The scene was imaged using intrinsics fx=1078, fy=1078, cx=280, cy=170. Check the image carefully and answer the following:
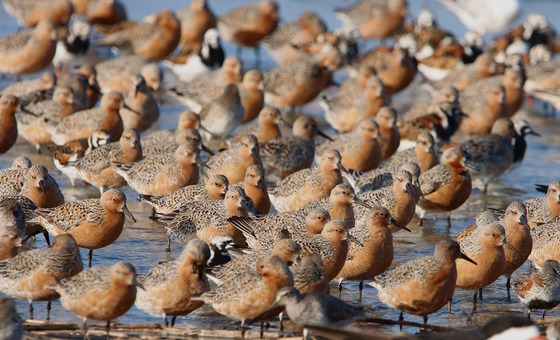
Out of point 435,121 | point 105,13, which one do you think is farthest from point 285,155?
point 105,13

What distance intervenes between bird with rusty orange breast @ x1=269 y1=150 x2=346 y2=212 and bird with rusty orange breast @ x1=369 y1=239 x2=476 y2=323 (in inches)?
131

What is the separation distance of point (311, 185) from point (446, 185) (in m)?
1.63

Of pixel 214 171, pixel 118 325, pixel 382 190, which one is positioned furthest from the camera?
pixel 214 171

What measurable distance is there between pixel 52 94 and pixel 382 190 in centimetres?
676

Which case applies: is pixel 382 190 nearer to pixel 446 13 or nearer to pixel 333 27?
pixel 333 27

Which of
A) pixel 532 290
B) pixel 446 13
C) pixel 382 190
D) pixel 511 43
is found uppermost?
pixel 532 290

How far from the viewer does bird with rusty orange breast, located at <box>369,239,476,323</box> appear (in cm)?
920

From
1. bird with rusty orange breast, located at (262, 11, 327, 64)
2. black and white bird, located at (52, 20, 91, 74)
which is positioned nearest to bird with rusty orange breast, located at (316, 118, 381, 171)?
bird with rusty orange breast, located at (262, 11, 327, 64)

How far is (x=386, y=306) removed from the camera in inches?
398

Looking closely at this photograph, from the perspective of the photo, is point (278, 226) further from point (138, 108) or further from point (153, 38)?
point (153, 38)

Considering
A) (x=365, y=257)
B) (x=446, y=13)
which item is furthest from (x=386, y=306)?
(x=446, y=13)

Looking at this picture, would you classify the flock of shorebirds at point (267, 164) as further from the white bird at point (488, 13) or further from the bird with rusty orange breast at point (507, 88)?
the white bird at point (488, 13)

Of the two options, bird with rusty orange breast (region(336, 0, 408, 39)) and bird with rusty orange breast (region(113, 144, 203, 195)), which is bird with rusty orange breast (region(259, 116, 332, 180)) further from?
bird with rusty orange breast (region(336, 0, 408, 39))

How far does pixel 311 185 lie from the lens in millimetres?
12719
